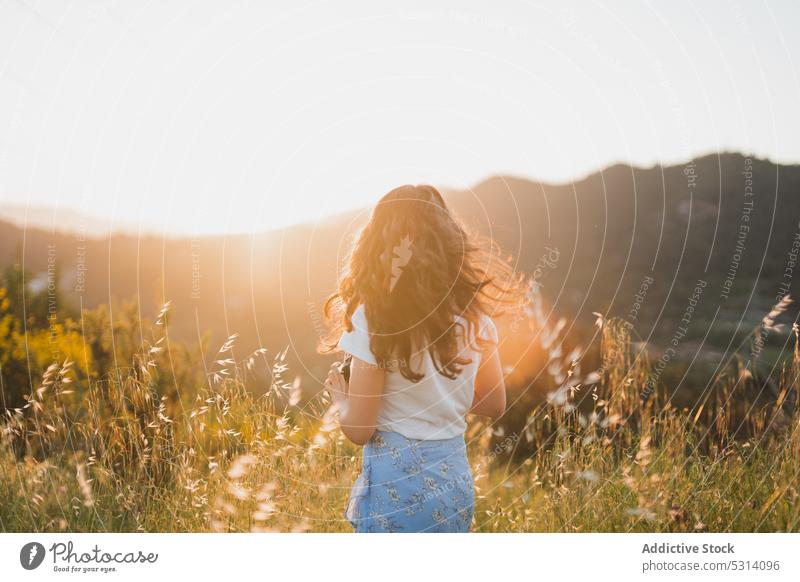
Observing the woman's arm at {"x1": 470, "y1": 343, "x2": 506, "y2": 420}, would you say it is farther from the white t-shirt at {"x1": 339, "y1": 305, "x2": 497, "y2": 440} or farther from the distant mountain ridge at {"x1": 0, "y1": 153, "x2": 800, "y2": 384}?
the distant mountain ridge at {"x1": 0, "y1": 153, "x2": 800, "y2": 384}

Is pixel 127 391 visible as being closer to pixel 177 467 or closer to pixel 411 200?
pixel 177 467

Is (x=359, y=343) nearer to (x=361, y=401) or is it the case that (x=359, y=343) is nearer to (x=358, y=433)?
(x=361, y=401)

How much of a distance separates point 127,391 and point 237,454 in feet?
1.99

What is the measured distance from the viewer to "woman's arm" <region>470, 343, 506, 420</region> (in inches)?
85.8

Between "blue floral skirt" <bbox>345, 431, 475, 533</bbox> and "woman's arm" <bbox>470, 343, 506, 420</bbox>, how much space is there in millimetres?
216

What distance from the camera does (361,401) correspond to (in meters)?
1.85

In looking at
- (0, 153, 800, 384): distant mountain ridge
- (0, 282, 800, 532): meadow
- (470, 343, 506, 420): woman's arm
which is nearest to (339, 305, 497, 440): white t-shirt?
(470, 343, 506, 420): woman's arm

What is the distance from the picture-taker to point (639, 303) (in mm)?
6680
